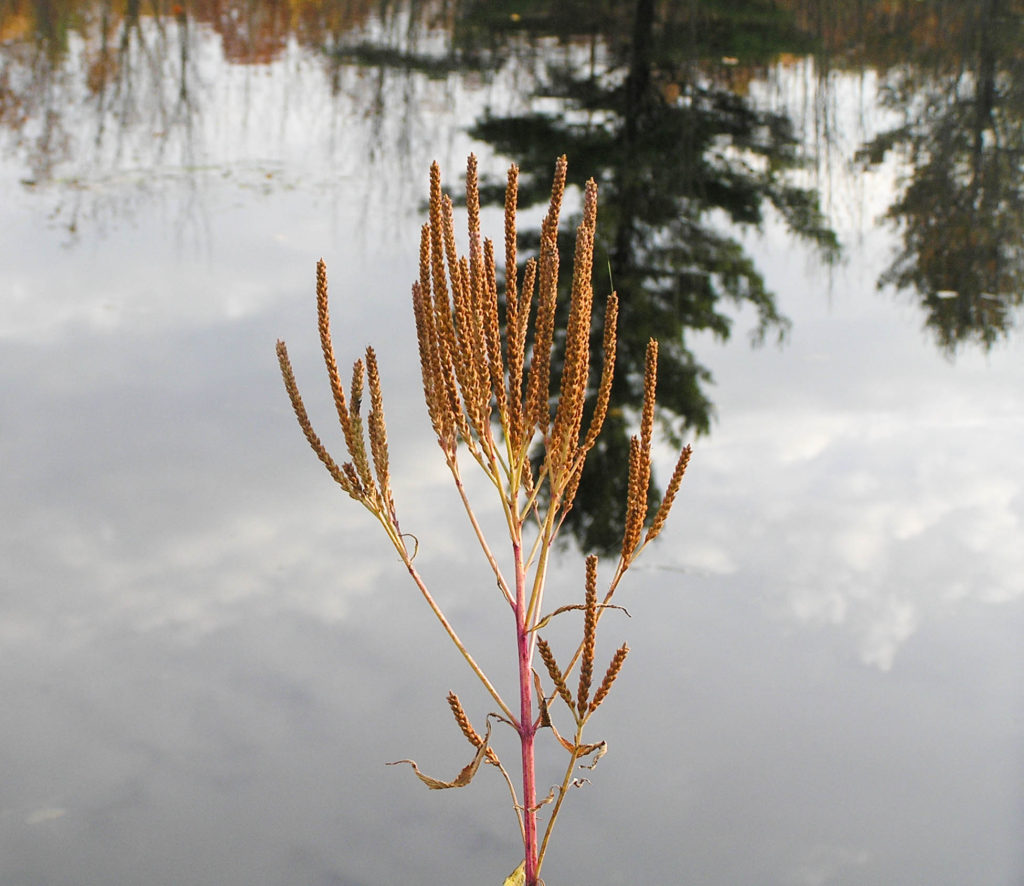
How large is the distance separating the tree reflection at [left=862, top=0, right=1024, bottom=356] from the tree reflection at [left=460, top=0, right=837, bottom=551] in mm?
575

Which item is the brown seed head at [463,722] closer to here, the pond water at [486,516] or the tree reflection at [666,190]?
the pond water at [486,516]

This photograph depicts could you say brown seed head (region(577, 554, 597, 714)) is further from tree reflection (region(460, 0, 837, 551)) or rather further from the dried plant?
tree reflection (region(460, 0, 837, 551))

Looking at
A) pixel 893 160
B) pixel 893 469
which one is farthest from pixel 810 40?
pixel 893 469

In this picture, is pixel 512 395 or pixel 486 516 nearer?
pixel 512 395

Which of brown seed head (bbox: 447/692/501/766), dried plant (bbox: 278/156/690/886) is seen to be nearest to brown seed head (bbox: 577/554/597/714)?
dried plant (bbox: 278/156/690/886)

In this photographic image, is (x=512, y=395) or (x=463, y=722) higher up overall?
(x=512, y=395)

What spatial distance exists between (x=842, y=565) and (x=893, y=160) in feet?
16.7

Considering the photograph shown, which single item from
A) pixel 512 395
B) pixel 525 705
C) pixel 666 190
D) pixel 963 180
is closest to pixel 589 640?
pixel 525 705

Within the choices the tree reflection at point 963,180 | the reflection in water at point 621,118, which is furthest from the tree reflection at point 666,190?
the tree reflection at point 963,180

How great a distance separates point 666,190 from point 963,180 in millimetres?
2012

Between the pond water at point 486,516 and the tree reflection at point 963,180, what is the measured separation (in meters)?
0.04

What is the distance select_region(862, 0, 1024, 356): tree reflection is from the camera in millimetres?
5668

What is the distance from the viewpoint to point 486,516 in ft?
12.1

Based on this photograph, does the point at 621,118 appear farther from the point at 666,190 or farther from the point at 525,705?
the point at 525,705
